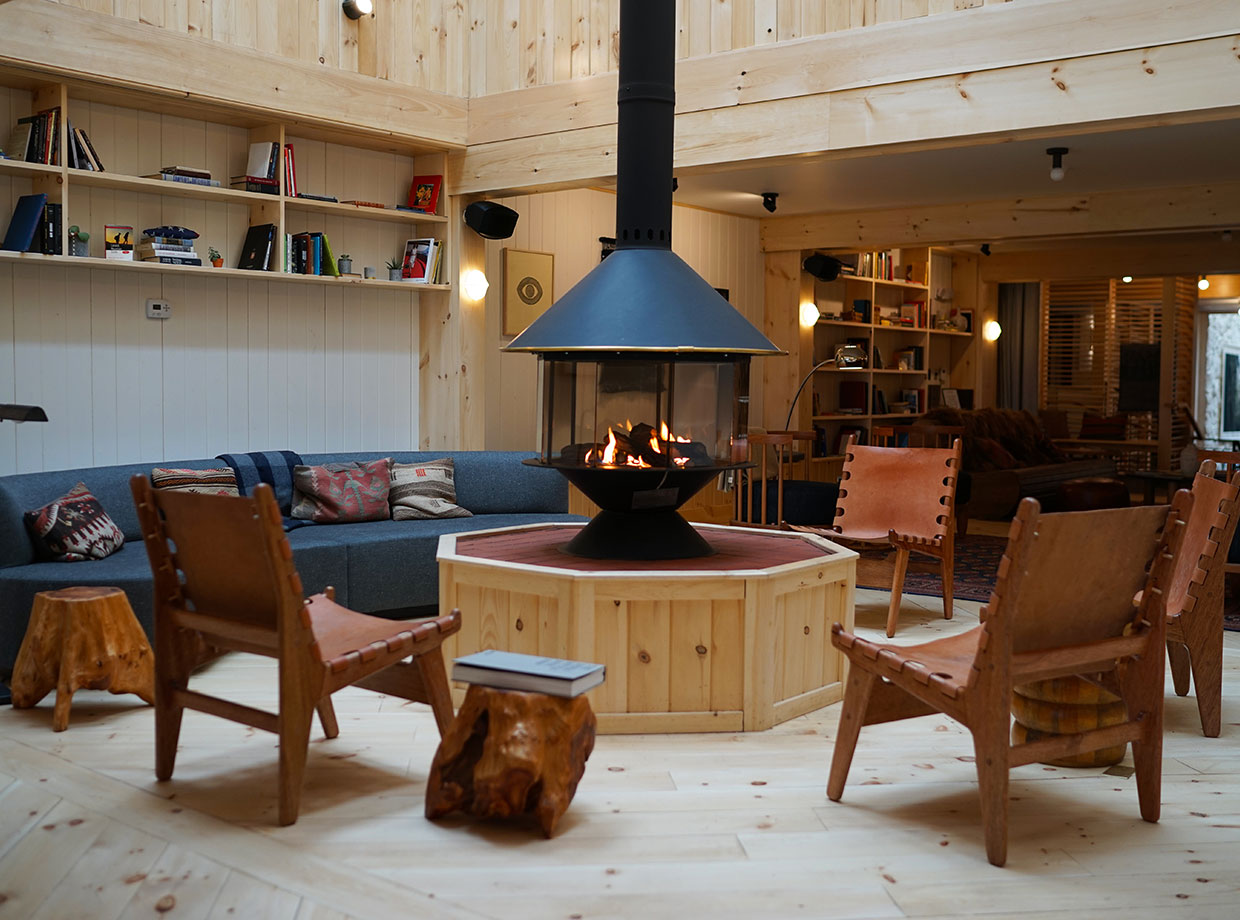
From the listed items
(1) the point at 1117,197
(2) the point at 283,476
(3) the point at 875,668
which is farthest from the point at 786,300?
(3) the point at 875,668

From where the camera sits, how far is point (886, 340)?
11289mm

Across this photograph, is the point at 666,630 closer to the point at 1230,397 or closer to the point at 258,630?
the point at 258,630

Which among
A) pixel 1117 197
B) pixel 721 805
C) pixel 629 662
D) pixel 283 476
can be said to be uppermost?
pixel 1117 197

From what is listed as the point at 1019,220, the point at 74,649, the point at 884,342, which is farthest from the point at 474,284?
the point at 884,342

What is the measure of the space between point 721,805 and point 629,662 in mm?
731

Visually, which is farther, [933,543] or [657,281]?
[933,543]

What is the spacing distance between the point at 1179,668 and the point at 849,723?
172cm

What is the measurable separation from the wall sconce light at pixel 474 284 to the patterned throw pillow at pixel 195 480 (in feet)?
6.15

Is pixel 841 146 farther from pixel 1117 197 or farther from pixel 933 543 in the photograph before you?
pixel 1117 197

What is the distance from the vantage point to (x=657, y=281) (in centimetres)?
420

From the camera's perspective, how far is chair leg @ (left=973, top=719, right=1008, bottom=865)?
2.58 meters

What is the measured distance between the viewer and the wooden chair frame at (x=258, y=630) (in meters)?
2.76

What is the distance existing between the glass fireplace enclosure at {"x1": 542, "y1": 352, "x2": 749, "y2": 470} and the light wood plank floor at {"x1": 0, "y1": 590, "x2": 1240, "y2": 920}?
1.05 metres

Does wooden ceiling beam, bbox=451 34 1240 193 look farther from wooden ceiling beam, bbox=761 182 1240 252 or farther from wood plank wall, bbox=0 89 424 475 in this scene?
wooden ceiling beam, bbox=761 182 1240 252
